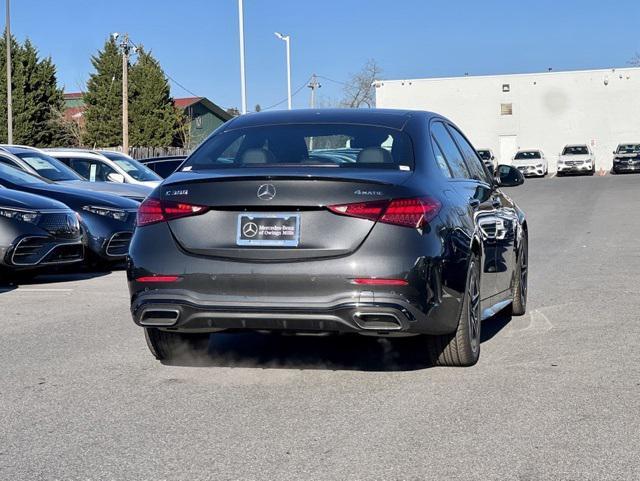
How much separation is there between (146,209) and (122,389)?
1030mm

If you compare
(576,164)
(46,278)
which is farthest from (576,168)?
(46,278)

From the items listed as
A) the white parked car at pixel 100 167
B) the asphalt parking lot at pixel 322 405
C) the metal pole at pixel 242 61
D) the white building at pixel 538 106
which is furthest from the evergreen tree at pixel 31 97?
the asphalt parking lot at pixel 322 405

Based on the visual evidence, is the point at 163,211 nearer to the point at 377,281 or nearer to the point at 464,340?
the point at 377,281

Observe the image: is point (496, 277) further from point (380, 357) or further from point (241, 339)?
point (241, 339)

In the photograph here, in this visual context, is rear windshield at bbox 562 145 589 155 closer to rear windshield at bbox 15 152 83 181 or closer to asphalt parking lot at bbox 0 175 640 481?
rear windshield at bbox 15 152 83 181

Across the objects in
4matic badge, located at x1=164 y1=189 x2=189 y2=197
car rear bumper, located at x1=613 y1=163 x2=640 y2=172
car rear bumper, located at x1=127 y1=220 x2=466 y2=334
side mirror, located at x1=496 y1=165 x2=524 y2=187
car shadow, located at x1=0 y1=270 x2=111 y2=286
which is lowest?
car shadow, located at x1=0 y1=270 x2=111 y2=286

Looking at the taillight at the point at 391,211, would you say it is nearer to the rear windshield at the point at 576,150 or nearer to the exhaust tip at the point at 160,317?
the exhaust tip at the point at 160,317

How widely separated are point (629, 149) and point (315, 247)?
51166 mm

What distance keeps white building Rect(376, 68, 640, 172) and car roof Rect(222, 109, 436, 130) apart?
58164 mm

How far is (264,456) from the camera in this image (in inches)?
176

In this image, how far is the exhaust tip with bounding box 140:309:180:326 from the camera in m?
5.70

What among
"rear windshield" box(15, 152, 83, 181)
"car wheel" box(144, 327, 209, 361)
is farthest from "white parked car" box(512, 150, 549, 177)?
"car wheel" box(144, 327, 209, 361)

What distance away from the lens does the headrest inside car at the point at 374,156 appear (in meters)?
6.00

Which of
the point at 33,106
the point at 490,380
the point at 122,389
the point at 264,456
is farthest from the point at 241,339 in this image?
the point at 33,106
